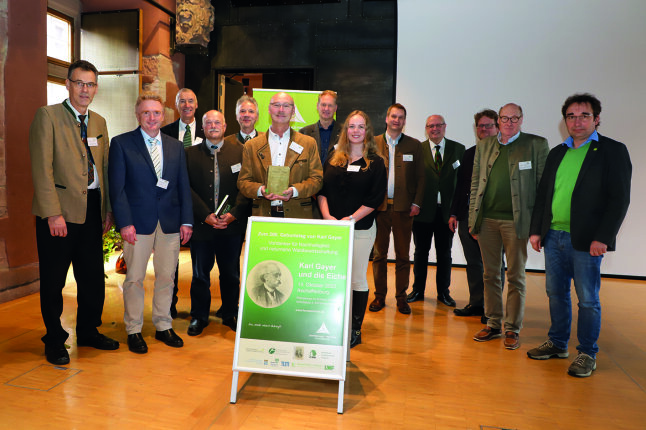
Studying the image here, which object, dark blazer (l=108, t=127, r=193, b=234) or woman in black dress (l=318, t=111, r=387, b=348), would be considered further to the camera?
woman in black dress (l=318, t=111, r=387, b=348)

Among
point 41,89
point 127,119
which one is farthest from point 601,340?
point 127,119

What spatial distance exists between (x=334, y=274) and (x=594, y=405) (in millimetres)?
1596

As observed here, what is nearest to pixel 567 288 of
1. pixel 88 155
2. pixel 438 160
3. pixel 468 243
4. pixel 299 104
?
pixel 468 243

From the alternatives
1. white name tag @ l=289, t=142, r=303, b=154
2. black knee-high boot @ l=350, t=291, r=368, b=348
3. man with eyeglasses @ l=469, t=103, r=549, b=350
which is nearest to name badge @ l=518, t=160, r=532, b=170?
man with eyeglasses @ l=469, t=103, r=549, b=350

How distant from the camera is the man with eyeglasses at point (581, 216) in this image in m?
2.87

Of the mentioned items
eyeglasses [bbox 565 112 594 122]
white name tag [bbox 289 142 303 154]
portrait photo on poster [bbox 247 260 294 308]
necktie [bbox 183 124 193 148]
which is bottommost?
portrait photo on poster [bbox 247 260 294 308]

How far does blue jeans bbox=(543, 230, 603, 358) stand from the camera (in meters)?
2.97

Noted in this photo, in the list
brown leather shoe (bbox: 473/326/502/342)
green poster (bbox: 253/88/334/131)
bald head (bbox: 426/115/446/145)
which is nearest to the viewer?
brown leather shoe (bbox: 473/326/502/342)

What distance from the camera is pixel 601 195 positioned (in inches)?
114

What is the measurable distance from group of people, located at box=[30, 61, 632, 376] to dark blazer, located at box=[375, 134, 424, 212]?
0.70 meters

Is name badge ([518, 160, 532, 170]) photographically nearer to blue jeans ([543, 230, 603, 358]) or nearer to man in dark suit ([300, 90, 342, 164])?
blue jeans ([543, 230, 603, 358])

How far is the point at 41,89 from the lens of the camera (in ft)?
14.6

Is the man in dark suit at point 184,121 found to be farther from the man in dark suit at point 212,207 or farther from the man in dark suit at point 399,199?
the man in dark suit at point 399,199

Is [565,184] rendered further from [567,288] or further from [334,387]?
[334,387]
